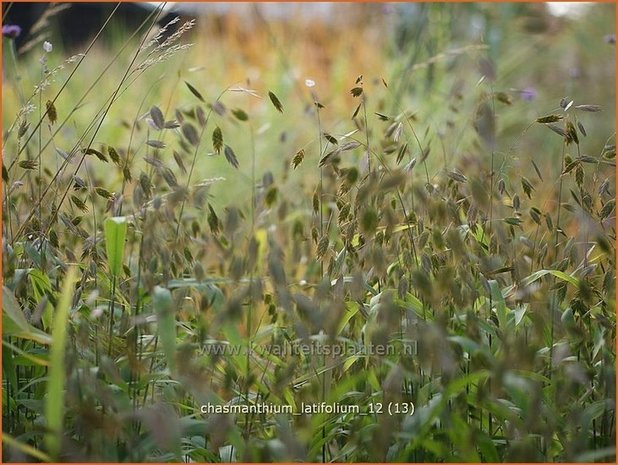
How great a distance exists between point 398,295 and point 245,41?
474 cm

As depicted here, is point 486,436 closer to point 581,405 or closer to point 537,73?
point 581,405

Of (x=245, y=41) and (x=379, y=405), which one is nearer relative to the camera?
(x=379, y=405)

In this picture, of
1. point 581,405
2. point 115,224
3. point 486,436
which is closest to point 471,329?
point 486,436

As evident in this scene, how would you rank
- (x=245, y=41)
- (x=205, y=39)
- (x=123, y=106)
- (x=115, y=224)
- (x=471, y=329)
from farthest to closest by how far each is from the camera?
(x=245, y=41)
(x=205, y=39)
(x=123, y=106)
(x=115, y=224)
(x=471, y=329)

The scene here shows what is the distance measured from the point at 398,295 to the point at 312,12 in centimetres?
441

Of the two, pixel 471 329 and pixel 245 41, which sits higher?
pixel 245 41

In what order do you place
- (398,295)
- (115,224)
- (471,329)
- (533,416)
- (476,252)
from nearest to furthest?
(533,416) < (471,329) < (115,224) < (398,295) < (476,252)

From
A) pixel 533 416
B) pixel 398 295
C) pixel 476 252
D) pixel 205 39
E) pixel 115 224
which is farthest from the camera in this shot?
pixel 205 39

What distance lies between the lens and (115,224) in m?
1.39

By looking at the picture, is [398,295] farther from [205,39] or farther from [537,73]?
[537,73]

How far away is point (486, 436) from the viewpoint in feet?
4.31

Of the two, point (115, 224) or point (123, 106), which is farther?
point (123, 106)

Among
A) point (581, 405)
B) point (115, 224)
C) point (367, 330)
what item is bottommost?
point (581, 405)

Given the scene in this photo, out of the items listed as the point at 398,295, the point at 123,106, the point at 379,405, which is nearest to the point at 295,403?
Answer: the point at 379,405
